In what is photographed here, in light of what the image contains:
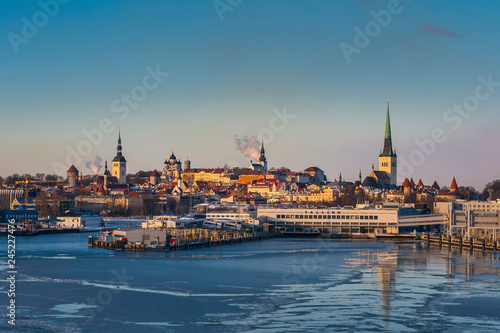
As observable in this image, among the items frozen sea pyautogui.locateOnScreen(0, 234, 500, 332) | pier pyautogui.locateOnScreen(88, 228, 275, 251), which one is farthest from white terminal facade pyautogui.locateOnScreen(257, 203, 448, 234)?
frozen sea pyautogui.locateOnScreen(0, 234, 500, 332)

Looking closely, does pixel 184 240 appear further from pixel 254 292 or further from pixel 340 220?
pixel 254 292

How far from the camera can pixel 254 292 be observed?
1769 centimetres

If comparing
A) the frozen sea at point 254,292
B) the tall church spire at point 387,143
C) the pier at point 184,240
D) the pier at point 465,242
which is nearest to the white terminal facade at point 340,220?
the pier at point 184,240

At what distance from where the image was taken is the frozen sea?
568 inches

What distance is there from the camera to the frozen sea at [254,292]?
14.4 m

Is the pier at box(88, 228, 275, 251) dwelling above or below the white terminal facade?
below

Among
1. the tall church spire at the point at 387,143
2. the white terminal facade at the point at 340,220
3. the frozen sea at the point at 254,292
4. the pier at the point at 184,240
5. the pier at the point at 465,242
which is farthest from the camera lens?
the tall church spire at the point at 387,143

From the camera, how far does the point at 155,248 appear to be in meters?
29.5

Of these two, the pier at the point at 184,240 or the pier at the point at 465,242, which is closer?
the pier at the point at 184,240

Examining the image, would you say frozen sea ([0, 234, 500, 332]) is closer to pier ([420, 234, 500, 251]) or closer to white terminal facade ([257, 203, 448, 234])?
pier ([420, 234, 500, 251])

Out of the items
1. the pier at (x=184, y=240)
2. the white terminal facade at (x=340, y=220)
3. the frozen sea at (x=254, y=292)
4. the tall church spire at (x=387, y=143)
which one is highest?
the tall church spire at (x=387, y=143)

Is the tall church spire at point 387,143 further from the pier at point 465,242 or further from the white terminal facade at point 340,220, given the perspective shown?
the pier at point 465,242

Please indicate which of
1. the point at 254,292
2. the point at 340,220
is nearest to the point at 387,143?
the point at 340,220

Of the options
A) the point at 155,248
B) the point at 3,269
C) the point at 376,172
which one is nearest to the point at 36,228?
the point at 155,248
